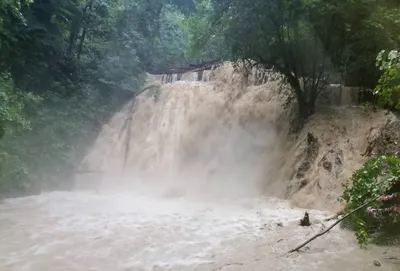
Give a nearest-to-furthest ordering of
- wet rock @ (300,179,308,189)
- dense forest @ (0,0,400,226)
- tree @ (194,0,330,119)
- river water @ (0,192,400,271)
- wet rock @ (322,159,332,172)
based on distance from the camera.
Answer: river water @ (0,192,400,271) < wet rock @ (322,159,332,172) < wet rock @ (300,179,308,189) < dense forest @ (0,0,400,226) < tree @ (194,0,330,119)

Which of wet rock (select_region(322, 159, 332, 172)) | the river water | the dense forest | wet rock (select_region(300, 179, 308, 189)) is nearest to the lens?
the river water

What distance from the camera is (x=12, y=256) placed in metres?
5.38

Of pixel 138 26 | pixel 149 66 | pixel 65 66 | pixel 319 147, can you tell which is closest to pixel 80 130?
pixel 65 66

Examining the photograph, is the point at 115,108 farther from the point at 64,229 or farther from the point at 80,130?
the point at 64,229

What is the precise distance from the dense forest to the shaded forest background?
3cm

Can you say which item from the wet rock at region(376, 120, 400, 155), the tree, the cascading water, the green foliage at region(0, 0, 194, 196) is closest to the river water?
the cascading water

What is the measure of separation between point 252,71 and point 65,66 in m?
7.01

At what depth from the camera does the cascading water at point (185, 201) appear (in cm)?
525

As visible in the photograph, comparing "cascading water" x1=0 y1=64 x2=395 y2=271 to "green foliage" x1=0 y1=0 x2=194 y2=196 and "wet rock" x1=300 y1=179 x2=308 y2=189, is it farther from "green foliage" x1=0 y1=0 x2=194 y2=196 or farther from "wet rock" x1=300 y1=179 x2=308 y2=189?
"green foliage" x1=0 y1=0 x2=194 y2=196

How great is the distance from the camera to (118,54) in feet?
53.0

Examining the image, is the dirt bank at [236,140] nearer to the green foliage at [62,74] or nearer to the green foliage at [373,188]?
the green foliage at [62,74]

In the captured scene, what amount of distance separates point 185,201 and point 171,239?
3341 millimetres

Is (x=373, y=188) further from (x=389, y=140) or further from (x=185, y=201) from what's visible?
(x=185, y=201)

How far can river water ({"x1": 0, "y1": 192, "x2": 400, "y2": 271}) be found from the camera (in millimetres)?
4988
